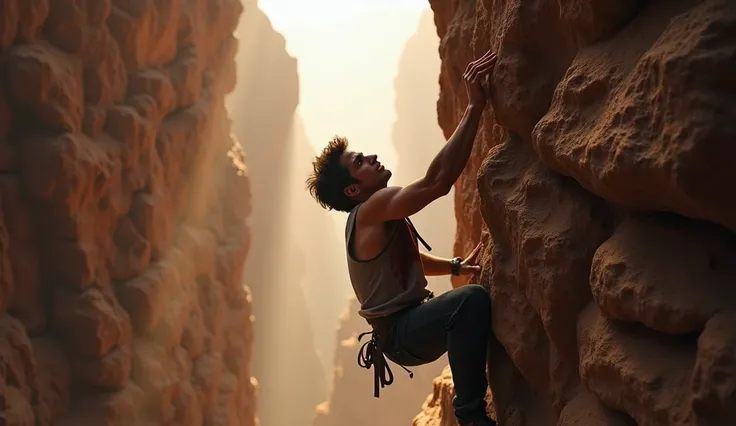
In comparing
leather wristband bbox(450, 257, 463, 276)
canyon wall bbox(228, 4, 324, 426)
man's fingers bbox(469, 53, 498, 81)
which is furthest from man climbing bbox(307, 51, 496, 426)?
canyon wall bbox(228, 4, 324, 426)

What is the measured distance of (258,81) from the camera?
23.5m

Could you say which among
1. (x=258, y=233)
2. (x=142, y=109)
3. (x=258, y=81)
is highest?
(x=258, y=81)

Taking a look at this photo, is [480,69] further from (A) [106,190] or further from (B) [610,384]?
(A) [106,190]

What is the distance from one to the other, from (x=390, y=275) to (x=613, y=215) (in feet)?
3.06

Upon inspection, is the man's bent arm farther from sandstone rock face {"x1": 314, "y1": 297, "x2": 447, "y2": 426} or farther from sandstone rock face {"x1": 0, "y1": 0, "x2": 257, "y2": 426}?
sandstone rock face {"x1": 314, "y1": 297, "x2": 447, "y2": 426}

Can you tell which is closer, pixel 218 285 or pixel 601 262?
pixel 601 262

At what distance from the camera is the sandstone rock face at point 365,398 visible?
19125 millimetres

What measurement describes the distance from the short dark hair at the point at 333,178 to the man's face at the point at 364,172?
0.07 ft

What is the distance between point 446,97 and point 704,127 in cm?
277

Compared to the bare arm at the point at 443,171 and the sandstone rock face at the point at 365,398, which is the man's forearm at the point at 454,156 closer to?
the bare arm at the point at 443,171

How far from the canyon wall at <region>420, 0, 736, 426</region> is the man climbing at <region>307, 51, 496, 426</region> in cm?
10

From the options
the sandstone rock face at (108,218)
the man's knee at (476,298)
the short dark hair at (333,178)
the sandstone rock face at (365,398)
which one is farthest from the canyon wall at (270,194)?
the man's knee at (476,298)

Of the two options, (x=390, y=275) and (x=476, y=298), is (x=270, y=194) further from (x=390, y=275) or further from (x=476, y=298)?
(x=476, y=298)

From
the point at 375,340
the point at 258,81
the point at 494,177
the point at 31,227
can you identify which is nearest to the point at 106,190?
the point at 31,227
